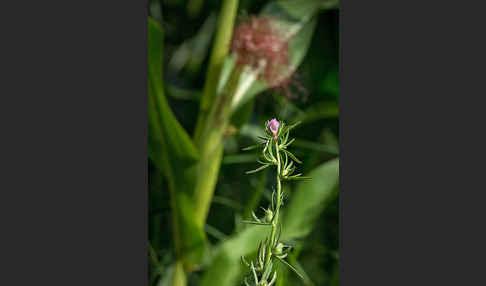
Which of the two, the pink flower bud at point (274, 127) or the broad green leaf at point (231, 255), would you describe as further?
the broad green leaf at point (231, 255)

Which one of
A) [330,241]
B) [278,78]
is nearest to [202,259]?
[330,241]

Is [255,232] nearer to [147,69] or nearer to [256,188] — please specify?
[256,188]

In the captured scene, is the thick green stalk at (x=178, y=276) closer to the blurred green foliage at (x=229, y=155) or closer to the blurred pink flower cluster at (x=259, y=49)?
the blurred green foliage at (x=229, y=155)

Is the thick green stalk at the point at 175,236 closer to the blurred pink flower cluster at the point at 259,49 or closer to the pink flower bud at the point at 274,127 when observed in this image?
the blurred pink flower cluster at the point at 259,49

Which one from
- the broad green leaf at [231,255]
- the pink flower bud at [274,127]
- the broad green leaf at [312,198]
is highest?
the pink flower bud at [274,127]

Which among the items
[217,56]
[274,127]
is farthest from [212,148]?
[274,127]

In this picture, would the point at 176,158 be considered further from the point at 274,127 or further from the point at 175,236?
the point at 274,127

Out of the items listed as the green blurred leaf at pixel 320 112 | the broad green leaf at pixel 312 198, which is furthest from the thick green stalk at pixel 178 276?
the green blurred leaf at pixel 320 112

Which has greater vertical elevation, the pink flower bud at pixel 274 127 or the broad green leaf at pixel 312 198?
the pink flower bud at pixel 274 127
